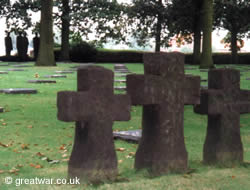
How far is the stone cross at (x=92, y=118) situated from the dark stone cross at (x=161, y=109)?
33 cm

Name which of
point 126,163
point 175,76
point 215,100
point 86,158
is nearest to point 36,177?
point 86,158

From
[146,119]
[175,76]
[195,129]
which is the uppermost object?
[175,76]

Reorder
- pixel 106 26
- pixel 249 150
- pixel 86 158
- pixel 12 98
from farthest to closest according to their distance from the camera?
pixel 106 26 < pixel 12 98 < pixel 249 150 < pixel 86 158

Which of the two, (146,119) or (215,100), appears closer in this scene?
(146,119)

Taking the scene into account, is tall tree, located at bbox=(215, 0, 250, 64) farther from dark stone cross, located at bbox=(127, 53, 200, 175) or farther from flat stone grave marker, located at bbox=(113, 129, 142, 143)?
dark stone cross, located at bbox=(127, 53, 200, 175)

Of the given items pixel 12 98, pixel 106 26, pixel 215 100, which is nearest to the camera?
pixel 215 100

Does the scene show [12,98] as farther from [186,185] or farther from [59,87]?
[186,185]

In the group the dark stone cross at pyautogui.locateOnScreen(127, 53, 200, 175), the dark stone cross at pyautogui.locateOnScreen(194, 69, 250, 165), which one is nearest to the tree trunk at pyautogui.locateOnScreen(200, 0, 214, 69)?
the dark stone cross at pyautogui.locateOnScreen(194, 69, 250, 165)

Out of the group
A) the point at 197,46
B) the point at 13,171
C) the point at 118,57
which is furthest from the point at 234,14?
the point at 13,171

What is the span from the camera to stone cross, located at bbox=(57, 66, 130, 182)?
12.9 feet

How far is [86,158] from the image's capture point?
160 inches

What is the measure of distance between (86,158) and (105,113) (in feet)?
1.31

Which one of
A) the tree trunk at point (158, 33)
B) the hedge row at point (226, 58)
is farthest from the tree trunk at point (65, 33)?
the hedge row at point (226, 58)

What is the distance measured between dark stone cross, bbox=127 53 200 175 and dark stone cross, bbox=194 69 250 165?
435 millimetres
